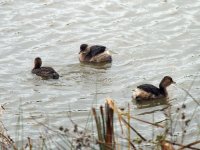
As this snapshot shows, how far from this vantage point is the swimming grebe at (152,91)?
10.3 meters

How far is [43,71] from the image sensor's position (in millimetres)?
11695

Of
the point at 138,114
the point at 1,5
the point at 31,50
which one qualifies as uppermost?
the point at 1,5

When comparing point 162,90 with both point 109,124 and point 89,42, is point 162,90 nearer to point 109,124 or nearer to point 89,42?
point 89,42

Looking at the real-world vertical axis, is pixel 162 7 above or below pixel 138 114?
above

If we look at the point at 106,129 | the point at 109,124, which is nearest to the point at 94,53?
the point at 106,129

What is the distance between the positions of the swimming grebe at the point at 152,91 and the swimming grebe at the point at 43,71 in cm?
188

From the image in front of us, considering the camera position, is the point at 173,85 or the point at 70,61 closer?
the point at 173,85

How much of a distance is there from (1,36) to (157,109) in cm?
515

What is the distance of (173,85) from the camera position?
1109 centimetres

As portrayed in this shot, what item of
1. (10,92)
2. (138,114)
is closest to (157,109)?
(138,114)

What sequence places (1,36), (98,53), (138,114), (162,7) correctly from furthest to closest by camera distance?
1. (162,7)
2. (1,36)
3. (98,53)
4. (138,114)

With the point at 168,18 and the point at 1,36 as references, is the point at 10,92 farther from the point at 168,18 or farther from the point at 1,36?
the point at 168,18

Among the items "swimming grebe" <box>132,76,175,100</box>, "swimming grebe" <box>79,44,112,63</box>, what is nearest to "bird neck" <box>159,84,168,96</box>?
"swimming grebe" <box>132,76,175,100</box>

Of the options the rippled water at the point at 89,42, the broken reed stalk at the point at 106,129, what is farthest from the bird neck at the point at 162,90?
the broken reed stalk at the point at 106,129
